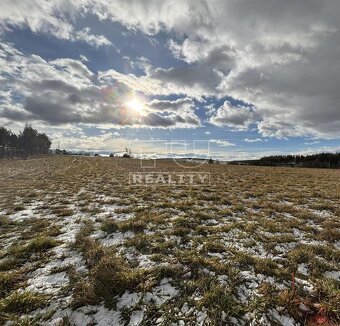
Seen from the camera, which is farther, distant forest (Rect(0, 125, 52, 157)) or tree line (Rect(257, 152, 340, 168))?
tree line (Rect(257, 152, 340, 168))

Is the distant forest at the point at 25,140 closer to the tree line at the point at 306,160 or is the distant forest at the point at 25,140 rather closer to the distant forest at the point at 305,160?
the distant forest at the point at 305,160

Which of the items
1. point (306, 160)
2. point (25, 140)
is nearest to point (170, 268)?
point (25, 140)

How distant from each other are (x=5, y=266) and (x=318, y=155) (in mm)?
159506

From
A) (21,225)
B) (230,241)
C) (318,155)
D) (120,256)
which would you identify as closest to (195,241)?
Answer: (230,241)

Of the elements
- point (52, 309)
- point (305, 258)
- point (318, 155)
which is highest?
point (318, 155)

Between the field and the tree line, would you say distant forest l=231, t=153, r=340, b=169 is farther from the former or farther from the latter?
the field

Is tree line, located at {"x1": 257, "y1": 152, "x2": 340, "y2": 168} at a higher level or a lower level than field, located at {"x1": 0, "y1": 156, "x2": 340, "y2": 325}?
higher

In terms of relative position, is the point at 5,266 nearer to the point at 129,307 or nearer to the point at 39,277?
the point at 39,277

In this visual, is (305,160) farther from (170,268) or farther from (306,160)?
(170,268)

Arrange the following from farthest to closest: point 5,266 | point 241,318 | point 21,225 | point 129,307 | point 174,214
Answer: point 174,214 → point 21,225 → point 5,266 → point 129,307 → point 241,318

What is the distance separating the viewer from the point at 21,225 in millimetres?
7578

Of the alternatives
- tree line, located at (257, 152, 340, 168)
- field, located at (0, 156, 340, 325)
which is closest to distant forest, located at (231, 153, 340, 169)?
tree line, located at (257, 152, 340, 168)

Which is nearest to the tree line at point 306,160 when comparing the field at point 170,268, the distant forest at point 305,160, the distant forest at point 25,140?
the distant forest at point 305,160

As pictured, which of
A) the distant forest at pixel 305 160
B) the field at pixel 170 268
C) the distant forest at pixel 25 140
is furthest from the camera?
the distant forest at pixel 305 160
